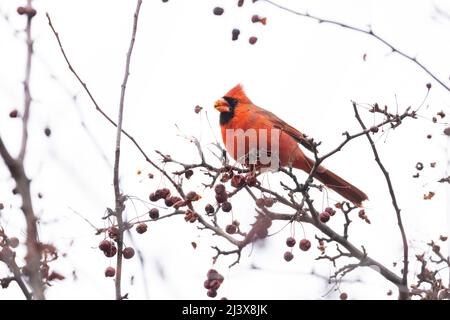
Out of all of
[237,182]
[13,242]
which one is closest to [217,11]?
[237,182]

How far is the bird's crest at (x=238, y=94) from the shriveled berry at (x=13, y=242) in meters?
3.21

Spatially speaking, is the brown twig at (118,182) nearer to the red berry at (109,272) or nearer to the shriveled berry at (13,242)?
the shriveled berry at (13,242)

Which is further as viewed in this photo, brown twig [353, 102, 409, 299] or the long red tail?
the long red tail

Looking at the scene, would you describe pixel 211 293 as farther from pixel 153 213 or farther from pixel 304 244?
pixel 304 244

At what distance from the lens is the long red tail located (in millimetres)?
4812

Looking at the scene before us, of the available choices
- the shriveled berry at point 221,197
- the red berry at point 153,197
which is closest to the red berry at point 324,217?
the shriveled berry at point 221,197

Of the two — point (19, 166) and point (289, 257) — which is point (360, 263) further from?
point (19, 166)

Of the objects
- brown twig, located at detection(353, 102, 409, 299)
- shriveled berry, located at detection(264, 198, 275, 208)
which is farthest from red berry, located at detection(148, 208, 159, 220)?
brown twig, located at detection(353, 102, 409, 299)

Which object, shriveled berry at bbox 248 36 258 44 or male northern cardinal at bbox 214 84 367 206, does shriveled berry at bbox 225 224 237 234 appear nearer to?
shriveled berry at bbox 248 36 258 44

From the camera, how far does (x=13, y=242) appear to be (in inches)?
112

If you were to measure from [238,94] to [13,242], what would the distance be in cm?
328
